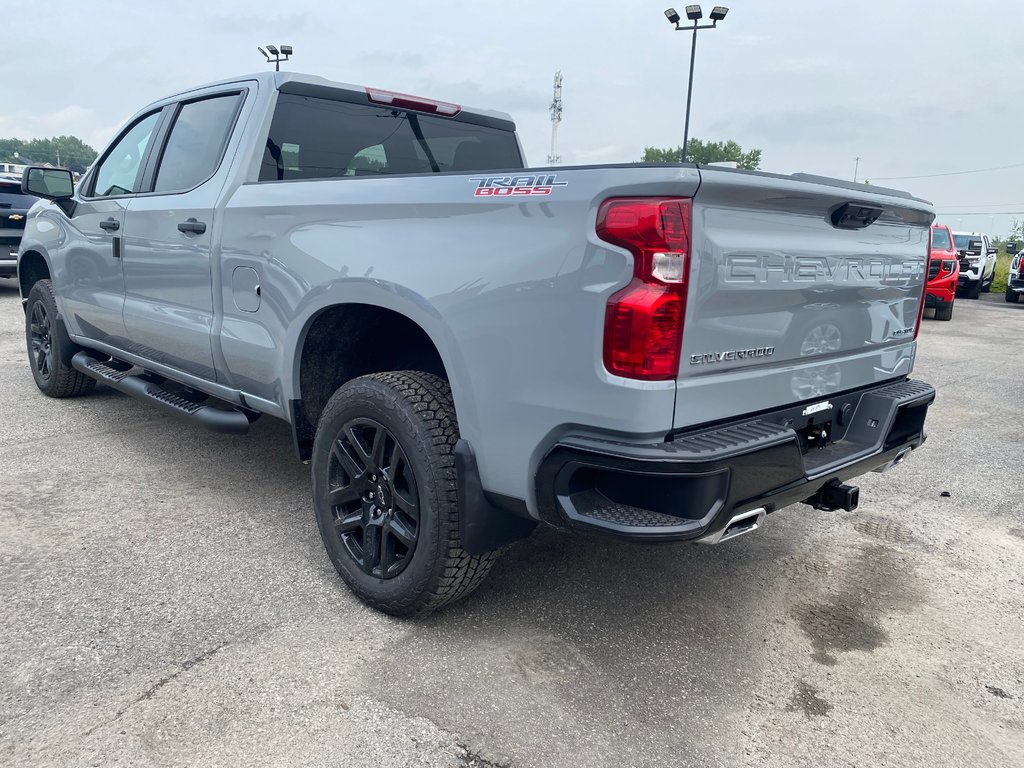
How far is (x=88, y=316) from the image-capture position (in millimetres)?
4824

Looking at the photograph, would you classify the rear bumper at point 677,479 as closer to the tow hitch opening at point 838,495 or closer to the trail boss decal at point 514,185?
the tow hitch opening at point 838,495

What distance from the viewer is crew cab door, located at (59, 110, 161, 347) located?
14.4ft

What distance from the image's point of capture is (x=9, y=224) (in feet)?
38.0

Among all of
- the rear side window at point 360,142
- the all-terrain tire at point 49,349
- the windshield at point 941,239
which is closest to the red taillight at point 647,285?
the rear side window at point 360,142

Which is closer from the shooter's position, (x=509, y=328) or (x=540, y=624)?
(x=509, y=328)

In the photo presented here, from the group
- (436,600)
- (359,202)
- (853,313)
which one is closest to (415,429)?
(436,600)

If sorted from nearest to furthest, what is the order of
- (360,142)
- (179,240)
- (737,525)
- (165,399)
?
(737,525)
(179,240)
(360,142)
(165,399)

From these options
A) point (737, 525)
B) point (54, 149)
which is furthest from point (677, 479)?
point (54, 149)

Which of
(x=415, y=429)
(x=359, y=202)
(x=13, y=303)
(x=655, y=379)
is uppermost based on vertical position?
(x=359, y=202)

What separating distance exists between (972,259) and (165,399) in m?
20.1

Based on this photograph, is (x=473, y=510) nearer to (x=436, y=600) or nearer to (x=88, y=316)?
(x=436, y=600)

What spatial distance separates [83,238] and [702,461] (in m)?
4.19

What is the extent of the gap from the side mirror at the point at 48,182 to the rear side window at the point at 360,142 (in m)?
2.01

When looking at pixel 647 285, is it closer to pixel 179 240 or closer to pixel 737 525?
pixel 737 525
